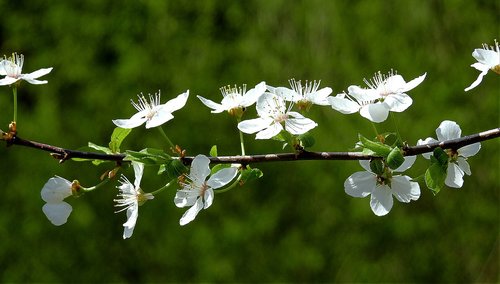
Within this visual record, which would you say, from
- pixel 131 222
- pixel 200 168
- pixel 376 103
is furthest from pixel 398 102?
pixel 131 222

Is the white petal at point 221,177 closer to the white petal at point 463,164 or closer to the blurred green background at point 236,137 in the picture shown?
the white petal at point 463,164

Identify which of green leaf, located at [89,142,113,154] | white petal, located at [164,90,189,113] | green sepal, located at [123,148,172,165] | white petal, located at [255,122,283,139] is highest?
white petal, located at [164,90,189,113]

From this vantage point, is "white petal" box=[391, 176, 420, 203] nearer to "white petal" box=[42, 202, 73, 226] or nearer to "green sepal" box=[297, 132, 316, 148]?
"green sepal" box=[297, 132, 316, 148]

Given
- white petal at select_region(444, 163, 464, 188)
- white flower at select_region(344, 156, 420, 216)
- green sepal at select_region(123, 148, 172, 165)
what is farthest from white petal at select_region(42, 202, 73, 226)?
white petal at select_region(444, 163, 464, 188)

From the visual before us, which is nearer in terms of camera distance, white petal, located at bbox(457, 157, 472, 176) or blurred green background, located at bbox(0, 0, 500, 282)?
white petal, located at bbox(457, 157, 472, 176)

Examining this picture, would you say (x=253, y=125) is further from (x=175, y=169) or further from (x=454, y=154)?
(x=454, y=154)

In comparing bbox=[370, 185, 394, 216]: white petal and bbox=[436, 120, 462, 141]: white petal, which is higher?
bbox=[436, 120, 462, 141]: white petal

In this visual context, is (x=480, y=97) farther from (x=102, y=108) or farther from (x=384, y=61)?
(x=102, y=108)
